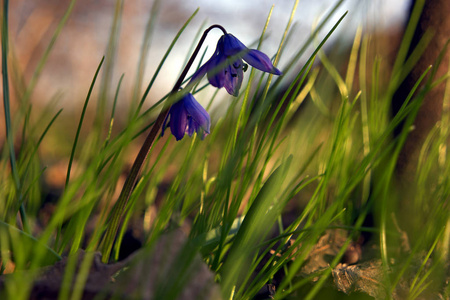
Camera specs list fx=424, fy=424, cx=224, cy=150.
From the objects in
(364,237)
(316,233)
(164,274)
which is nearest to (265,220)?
(316,233)

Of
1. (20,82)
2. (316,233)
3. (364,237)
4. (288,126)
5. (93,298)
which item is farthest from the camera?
(288,126)

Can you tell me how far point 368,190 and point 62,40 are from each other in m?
4.58

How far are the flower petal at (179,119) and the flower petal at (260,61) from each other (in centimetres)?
14

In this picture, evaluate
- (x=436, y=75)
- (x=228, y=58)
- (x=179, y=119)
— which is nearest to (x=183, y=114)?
(x=179, y=119)

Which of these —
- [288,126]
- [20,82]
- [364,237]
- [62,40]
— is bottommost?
[364,237]

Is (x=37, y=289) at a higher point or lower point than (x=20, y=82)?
lower

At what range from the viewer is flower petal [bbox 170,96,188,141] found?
2.61ft

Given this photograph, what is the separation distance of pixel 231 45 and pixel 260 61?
0.19ft

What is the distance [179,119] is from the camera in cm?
80

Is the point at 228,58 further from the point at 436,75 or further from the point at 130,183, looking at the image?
the point at 436,75

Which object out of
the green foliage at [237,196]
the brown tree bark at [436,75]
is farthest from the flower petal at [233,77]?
the brown tree bark at [436,75]

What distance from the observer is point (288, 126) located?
6.49 ft

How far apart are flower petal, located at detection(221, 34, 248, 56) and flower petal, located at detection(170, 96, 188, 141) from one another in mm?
121

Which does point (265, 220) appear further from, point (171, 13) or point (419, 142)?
point (171, 13)
